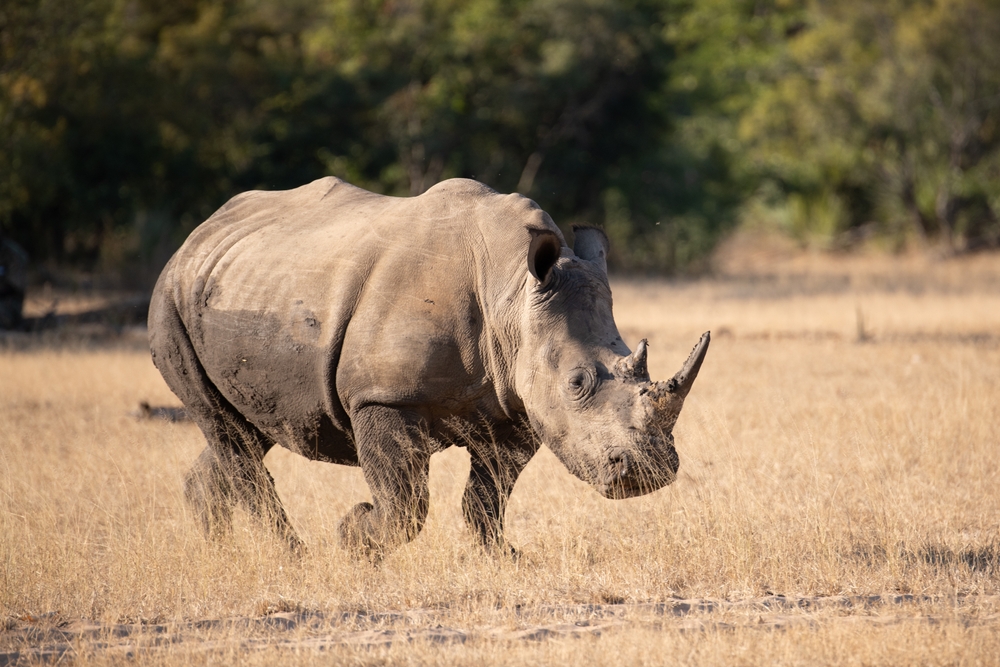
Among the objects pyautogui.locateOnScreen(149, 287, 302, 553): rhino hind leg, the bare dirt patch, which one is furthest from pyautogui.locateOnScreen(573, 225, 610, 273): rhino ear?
pyautogui.locateOnScreen(149, 287, 302, 553): rhino hind leg

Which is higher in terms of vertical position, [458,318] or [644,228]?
[458,318]

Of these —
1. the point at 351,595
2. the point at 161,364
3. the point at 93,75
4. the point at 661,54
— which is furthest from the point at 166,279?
the point at 661,54

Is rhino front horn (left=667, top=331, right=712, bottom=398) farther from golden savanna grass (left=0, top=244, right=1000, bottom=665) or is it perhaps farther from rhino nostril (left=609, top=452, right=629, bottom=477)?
golden savanna grass (left=0, top=244, right=1000, bottom=665)

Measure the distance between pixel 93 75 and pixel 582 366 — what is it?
16.3 meters

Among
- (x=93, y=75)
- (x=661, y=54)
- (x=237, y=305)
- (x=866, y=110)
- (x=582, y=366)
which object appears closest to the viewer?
(x=582, y=366)

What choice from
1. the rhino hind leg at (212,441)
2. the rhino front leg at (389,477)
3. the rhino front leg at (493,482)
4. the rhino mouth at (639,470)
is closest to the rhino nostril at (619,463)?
the rhino mouth at (639,470)

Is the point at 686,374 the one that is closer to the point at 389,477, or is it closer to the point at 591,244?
the point at 591,244

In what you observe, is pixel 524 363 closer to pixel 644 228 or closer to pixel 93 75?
pixel 93 75

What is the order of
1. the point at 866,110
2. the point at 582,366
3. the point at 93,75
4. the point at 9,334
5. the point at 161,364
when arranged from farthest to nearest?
the point at 866,110 → the point at 93,75 → the point at 9,334 → the point at 161,364 → the point at 582,366

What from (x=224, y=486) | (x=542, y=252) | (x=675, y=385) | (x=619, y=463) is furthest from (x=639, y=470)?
(x=224, y=486)

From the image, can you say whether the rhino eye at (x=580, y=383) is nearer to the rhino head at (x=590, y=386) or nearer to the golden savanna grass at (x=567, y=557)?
the rhino head at (x=590, y=386)

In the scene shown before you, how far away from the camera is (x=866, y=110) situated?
27.1 meters

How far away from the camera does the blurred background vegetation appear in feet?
62.9

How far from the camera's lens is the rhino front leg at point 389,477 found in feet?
16.1
